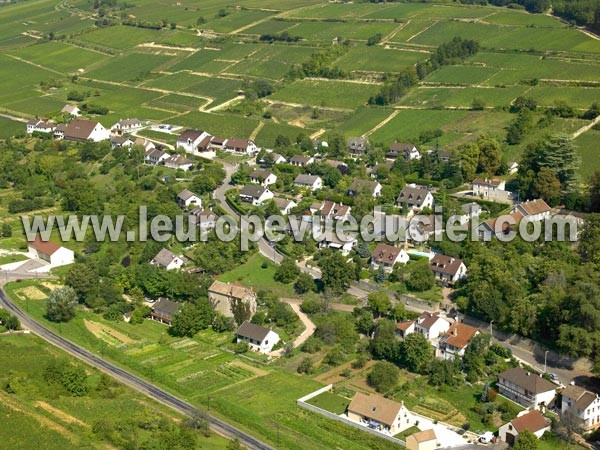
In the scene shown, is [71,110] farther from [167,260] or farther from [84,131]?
[167,260]

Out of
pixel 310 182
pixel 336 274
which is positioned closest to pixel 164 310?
pixel 336 274

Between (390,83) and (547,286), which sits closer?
(547,286)

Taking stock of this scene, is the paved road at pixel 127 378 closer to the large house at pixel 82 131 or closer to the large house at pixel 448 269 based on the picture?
the large house at pixel 448 269

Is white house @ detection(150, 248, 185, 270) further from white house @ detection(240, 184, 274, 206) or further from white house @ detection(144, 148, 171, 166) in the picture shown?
white house @ detection(144, 148, 171, 166)

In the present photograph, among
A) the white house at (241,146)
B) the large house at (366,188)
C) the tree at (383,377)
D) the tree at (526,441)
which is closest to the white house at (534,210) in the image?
the large house at (366,188)

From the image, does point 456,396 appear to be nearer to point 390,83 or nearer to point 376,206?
point 376,206

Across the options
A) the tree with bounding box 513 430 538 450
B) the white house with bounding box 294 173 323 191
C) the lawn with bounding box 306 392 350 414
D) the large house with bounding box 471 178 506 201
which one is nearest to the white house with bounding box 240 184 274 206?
the white house with bounding box 294 173 323 191

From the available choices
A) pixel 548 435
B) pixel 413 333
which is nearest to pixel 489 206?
pixel 413 333
